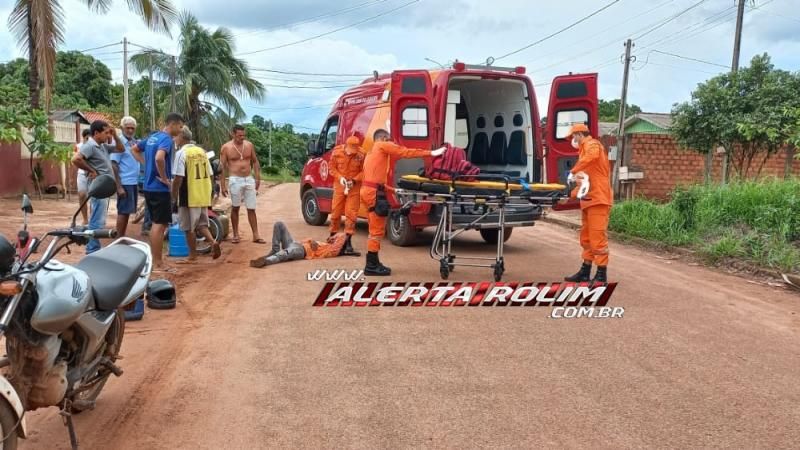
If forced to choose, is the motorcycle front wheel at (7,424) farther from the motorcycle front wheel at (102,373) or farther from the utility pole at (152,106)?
the utility pole at (152,106)

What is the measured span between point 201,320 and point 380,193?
2584 millimetres

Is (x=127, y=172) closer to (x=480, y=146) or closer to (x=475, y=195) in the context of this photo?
(x=475, y=195)

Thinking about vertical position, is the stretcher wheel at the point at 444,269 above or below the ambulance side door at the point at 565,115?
below

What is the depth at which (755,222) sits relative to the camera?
30.6ft

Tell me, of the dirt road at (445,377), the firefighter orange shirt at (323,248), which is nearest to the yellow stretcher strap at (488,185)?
the dirt road at (445,377)

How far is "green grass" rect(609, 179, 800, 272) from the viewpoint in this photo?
859 centimetres

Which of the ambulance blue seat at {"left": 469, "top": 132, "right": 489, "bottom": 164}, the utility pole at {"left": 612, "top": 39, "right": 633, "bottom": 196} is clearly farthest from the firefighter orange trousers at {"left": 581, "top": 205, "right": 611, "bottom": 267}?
the utility pole at {"left": 612, "top": 39, "right": 633, "bottom": 196}

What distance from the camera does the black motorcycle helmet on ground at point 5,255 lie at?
2572 mm

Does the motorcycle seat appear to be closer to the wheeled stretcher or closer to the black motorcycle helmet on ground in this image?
the black motorcycle helmet on ground

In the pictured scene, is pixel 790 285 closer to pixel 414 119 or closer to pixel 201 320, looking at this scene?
pixel 414 119

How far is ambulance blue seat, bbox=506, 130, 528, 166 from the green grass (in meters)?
2.49

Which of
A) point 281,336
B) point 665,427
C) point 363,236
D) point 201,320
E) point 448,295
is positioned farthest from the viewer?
point 363,236

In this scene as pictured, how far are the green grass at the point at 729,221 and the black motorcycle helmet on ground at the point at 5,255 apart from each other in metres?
7.97

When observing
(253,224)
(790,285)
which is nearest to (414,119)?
(253,224)
